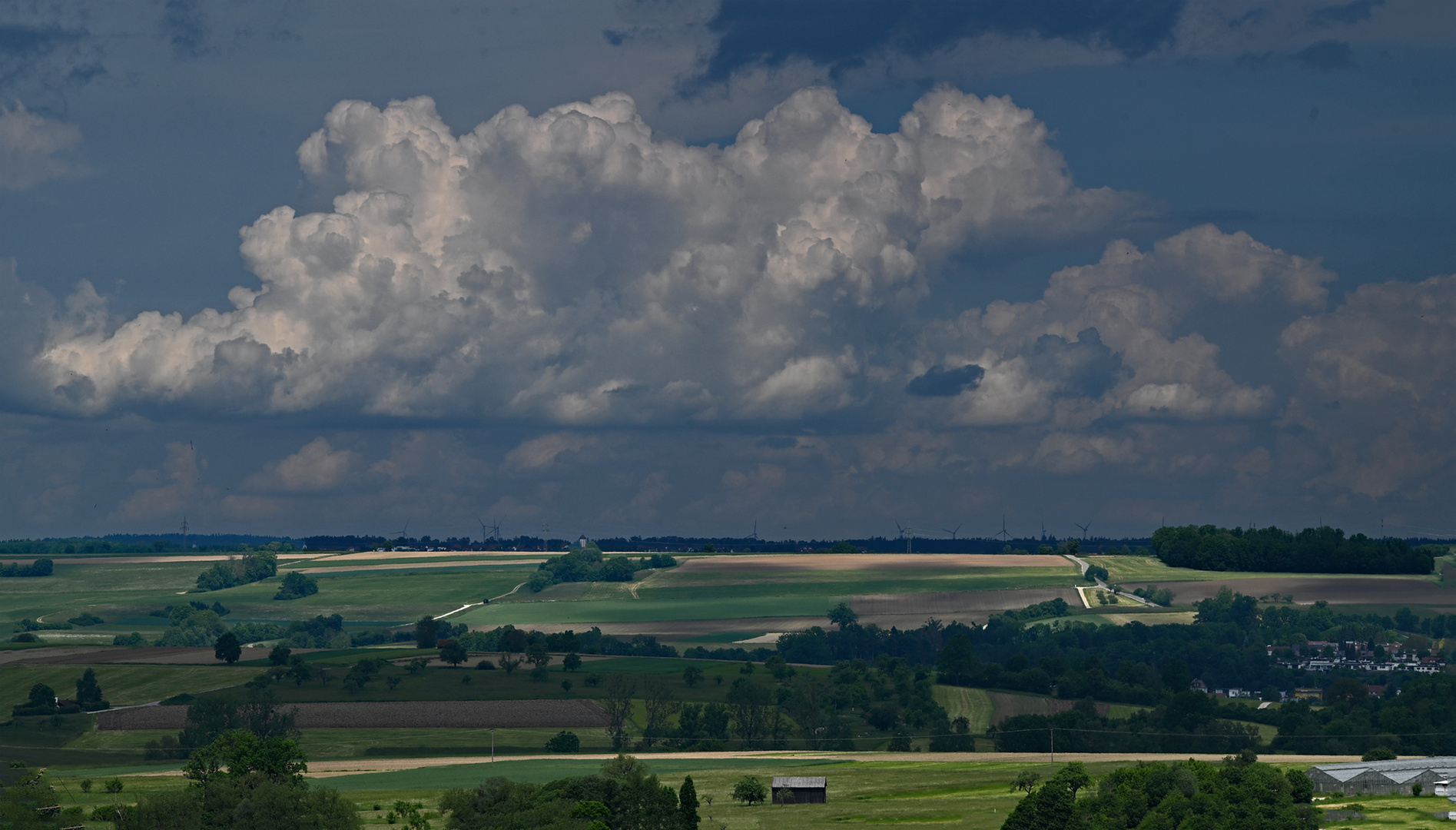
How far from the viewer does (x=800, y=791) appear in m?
144

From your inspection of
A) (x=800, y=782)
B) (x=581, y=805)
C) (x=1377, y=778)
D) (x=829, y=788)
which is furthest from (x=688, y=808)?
(x=1377, y=778)

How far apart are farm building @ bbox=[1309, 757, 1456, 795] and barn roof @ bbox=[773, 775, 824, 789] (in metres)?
46.2

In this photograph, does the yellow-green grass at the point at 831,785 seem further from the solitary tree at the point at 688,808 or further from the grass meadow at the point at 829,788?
the solitary tree at the point at 688,808

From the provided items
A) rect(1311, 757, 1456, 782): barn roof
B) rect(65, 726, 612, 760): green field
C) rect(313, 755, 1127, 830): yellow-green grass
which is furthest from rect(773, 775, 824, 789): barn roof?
rect(1311, 757, 1456, 782): barn roof

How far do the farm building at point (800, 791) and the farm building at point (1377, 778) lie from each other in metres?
45.8

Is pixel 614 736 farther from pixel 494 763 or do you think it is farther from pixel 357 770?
pixel 357 770

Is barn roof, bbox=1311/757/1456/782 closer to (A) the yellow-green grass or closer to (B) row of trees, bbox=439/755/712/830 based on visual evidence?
(A) the yellow-green grass

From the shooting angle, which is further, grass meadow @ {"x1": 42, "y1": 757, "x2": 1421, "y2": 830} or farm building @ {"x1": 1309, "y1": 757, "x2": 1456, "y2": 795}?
farm building @ {"x1": 1309, "y1": 757, "x2": 1456, "y2": 795}

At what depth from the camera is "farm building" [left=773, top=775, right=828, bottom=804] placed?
14238cm

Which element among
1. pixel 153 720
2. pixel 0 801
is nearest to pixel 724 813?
pixel 0 801

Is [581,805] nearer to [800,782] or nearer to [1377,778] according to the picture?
[800,782]

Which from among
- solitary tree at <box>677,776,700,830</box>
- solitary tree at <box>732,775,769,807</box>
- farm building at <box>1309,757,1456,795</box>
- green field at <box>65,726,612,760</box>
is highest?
solitary tree at <box>677,776,700,830</box>

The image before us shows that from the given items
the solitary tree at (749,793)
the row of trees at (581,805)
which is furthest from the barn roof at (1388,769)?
the row of trees at (581,805)

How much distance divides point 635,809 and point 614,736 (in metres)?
92.7
